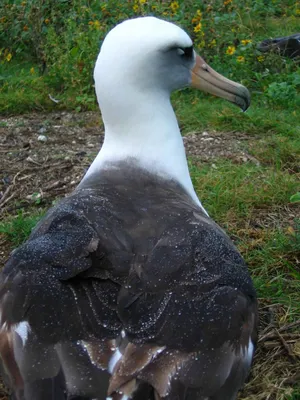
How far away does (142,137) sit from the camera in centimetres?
342

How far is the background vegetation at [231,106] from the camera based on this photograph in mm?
3723

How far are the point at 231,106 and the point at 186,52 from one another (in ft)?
7.77

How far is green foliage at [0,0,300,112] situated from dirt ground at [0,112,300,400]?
0.34m

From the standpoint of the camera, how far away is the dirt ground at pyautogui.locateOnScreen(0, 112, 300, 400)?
4703 mm

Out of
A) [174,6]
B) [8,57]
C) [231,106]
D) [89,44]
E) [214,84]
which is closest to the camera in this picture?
[214,84]

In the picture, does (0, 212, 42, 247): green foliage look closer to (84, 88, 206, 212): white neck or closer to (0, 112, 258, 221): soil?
(0, 112, 258, 221): soil

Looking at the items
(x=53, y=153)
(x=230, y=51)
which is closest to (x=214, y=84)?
(x=53, y=153)

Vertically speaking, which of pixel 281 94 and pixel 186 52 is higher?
pixel 186 52

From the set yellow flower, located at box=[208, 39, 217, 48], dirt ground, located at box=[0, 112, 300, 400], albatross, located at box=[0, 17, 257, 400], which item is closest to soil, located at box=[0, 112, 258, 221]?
dirt ground, located at box=[0, 112, 300, 400]

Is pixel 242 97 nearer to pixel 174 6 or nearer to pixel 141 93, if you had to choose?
pixel 141 93

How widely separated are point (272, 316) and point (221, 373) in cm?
115

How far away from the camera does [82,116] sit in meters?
6.09

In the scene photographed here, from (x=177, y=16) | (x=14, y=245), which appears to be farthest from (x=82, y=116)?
(x=14, y=245)

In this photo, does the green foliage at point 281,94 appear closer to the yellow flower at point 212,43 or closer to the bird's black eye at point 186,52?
the yellow flower at point 212,43
